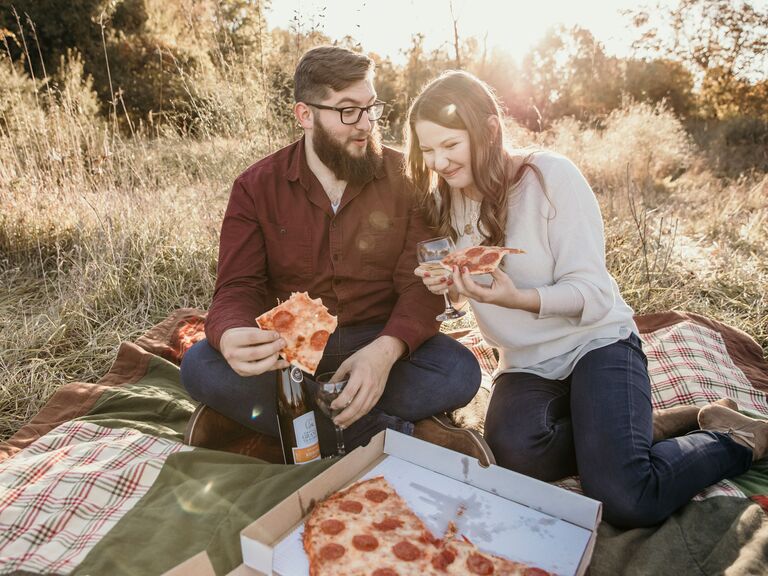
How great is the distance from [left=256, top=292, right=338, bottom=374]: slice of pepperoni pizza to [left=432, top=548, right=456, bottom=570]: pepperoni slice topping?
0.93 m

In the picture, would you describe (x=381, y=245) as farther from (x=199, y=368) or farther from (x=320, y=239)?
(x=199, y=368)

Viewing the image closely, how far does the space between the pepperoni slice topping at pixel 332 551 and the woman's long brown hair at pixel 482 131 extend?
1.71m

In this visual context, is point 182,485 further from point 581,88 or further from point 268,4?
point 581,88

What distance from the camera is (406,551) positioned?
1.80 metres

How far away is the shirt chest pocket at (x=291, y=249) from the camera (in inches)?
130

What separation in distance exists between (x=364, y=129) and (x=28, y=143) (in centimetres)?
517

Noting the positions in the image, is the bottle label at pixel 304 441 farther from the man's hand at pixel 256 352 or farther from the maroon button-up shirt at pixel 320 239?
the maroon button-up shirt at pixel 320 239

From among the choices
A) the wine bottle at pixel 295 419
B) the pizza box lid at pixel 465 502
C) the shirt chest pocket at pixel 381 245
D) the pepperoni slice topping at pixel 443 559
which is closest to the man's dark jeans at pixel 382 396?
the wine bottle at pixel 295 419

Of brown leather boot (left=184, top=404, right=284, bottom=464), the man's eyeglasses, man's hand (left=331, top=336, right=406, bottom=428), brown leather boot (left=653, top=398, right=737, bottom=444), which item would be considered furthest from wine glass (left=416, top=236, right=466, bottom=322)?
brown leather boot (left=653, top=398, right=737, bottom=444)

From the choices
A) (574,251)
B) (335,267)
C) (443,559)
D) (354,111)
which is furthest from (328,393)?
(354,111)

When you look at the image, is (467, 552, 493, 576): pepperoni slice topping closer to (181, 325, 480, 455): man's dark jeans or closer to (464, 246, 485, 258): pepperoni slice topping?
(181, 325, 480, 455): man's dark jeans

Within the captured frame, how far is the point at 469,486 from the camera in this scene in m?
2.12

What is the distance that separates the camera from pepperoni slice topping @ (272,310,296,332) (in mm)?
2518

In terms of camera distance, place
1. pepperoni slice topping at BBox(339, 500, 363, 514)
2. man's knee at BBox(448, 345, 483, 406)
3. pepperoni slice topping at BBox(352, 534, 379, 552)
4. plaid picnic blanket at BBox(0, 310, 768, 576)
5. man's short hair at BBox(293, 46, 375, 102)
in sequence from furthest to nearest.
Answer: man's short hair at BBox(293, 46, 375, 102)
man's knee at BBox(448, 345, 483, 406)
plaid picnic blanket at BBox(0, 310, 768, 576)
pepperoni slice topping at BBox(339, 500, 363, 514)
pepperoni slice topping at BBox(352, 534, 379, 552)
